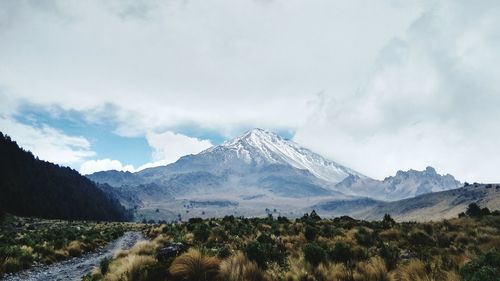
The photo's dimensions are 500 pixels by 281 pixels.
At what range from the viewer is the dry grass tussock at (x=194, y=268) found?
41.5ft

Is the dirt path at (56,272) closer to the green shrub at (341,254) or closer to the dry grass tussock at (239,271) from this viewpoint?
the dry grass tussock at (239,271)

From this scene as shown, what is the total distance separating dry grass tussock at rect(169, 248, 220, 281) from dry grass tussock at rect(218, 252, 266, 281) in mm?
354

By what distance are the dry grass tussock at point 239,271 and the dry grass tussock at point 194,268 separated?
35 cm

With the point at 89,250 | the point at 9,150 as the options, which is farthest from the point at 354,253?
the point at 9,150

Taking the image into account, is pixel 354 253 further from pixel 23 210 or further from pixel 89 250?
pixel 23 210

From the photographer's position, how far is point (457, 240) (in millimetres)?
22531

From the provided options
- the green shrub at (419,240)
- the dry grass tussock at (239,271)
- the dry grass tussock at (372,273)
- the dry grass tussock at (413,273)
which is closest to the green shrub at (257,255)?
the dry grass tussock at (239,271)

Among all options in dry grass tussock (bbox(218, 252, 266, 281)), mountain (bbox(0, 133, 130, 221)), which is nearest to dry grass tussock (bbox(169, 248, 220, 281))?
dry grass tussock (bbox(218, 252, 266, 281))

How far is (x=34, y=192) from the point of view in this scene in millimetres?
129250

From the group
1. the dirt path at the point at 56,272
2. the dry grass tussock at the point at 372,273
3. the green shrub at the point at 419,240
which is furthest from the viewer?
the green shrub at the point at 419,240

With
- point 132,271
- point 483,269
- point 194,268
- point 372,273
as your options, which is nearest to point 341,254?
point 372,273

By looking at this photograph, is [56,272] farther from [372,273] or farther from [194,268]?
[372,273]

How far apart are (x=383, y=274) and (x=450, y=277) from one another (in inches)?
75.8

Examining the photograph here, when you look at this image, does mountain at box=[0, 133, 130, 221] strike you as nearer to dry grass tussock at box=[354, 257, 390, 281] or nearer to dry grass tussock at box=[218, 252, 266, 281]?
dry grass tussock at box=[218, 252, 266, 281]
